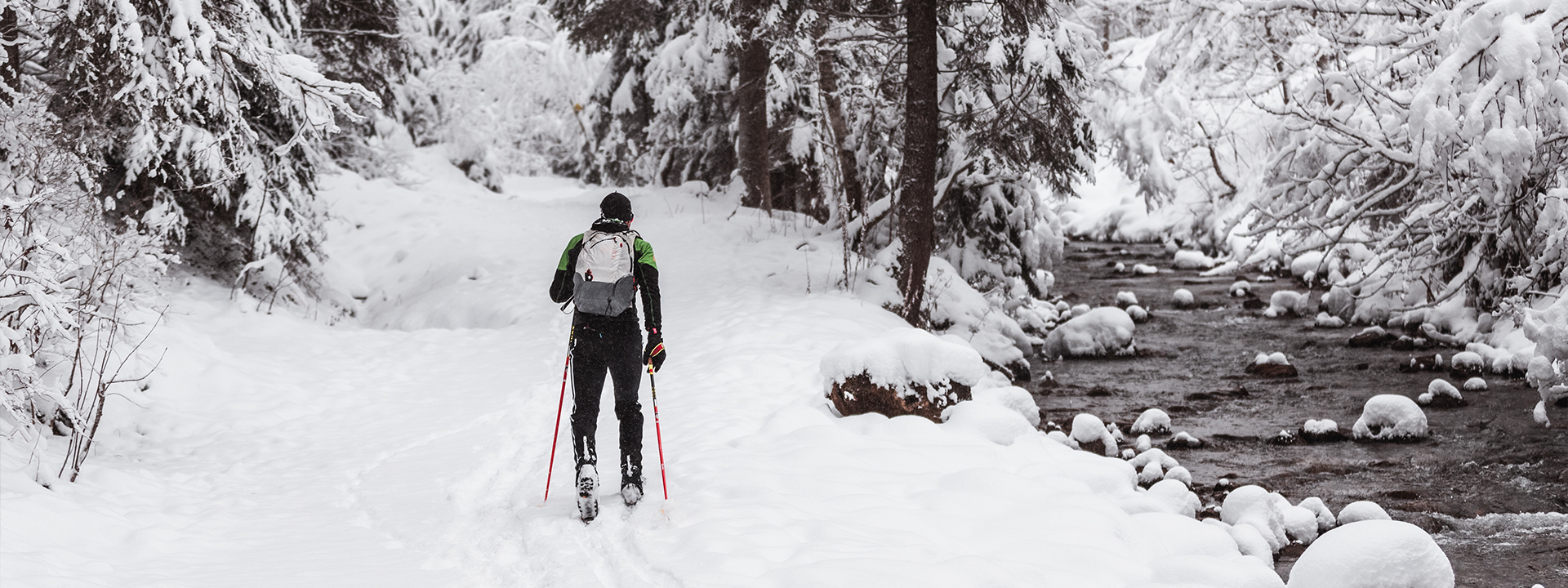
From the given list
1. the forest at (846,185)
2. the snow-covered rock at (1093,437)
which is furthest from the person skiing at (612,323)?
the snow-covered rock at (1093,437)

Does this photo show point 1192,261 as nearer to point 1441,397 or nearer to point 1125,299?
point 1125,299

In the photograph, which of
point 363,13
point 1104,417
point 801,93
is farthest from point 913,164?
point 363,13

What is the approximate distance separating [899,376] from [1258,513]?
2.66 m

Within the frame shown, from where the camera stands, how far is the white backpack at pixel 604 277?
5.79m

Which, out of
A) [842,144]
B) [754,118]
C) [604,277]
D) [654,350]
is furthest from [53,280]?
[754,118]

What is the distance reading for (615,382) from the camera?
5.99m

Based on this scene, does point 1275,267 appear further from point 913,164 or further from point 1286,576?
point 1286,576

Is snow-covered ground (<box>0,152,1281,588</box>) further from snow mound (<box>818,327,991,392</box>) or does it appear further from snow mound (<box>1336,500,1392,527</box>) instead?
snow mound (<box>1336,500,1392,527</box>)

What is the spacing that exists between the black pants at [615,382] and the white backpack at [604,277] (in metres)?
0.16

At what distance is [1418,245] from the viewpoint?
12.6 meters

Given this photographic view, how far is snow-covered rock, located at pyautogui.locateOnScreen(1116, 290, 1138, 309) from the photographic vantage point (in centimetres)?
1825

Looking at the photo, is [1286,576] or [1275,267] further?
[1275,267]

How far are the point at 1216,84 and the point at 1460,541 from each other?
14674mm

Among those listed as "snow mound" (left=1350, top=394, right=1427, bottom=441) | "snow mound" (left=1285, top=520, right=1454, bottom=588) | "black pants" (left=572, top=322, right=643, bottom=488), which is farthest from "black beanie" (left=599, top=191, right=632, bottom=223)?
"snow mound" (left=1350, top=394, right=1427, bottom=441)
